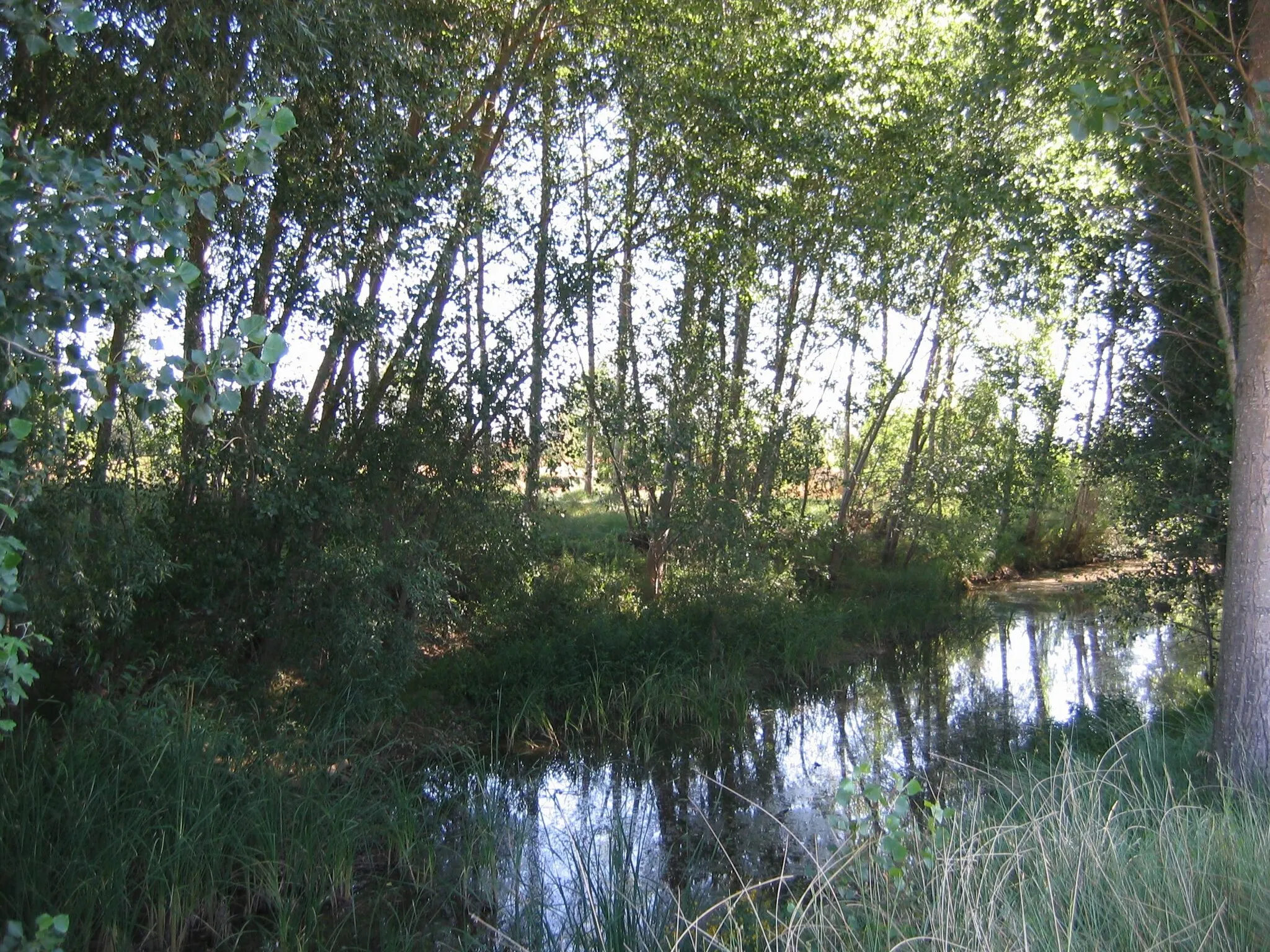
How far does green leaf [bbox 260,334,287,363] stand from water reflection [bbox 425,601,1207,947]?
2.50 m

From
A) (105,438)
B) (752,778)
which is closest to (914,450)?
(752,778)

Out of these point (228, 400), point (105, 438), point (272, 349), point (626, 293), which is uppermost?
point (626, 293)

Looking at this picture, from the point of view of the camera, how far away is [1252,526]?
5.39 m

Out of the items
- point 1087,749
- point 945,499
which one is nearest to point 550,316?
point 1087,749

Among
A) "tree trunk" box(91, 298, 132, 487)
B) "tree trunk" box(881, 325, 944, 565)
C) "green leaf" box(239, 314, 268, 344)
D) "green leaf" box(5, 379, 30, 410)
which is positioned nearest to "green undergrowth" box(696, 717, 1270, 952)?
"green leaf" box(239, 314, 268, 344)

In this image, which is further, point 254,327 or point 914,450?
point 914,450

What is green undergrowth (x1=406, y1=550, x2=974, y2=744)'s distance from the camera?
30.6 ft

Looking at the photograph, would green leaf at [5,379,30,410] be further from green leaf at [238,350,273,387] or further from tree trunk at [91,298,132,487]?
tree trunk at [91,298,132,487]

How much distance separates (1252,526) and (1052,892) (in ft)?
9.85

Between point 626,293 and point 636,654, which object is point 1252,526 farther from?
point 626,293

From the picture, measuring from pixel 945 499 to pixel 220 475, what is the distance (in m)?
11.2

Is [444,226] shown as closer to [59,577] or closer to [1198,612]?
[59,577]

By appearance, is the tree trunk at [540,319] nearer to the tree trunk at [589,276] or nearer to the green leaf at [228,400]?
the tree trunk at [589,276]

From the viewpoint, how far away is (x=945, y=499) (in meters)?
15.4
